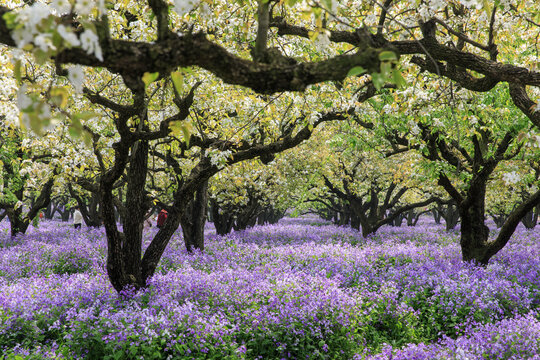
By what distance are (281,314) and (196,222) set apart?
26.8ft

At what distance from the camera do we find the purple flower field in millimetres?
5766

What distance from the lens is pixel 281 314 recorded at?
22.5ft

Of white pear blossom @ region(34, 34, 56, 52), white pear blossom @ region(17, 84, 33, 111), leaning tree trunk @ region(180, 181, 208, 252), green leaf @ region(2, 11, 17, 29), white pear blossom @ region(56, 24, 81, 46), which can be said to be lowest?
leaning tree trunk @ region(180, 181, 208, 252)

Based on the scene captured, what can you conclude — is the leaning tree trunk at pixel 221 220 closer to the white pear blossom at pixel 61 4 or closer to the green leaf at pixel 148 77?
the white pear blossom at pixel 61 4

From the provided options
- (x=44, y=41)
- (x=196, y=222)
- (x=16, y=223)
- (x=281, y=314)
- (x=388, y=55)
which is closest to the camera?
(x=44, y=41)

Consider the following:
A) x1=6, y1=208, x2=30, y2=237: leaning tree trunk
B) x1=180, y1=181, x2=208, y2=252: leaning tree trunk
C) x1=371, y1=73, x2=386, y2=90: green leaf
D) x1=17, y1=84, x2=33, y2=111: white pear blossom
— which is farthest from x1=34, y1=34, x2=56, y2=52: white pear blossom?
x1=6, y1=208, x2=30, y2=237: leaning tree trunk

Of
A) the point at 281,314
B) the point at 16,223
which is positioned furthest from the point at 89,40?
the point at 16,223

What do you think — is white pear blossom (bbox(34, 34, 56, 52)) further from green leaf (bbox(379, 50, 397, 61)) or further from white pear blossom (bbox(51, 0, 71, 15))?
green leaf (bbox(379, 50, 397, 61))

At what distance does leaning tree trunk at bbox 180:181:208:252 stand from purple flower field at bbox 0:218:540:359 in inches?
103

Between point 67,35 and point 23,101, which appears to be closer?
point 67,35

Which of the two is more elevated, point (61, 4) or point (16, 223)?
point (61, 4)

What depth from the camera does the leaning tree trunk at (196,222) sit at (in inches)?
552

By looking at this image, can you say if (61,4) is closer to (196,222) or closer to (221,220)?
(196,222)

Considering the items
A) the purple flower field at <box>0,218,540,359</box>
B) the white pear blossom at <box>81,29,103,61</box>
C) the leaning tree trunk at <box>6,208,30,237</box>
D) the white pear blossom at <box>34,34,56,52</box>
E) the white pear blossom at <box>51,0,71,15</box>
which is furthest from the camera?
the leaning tree trunk at <box>6,208,30,237</box>
